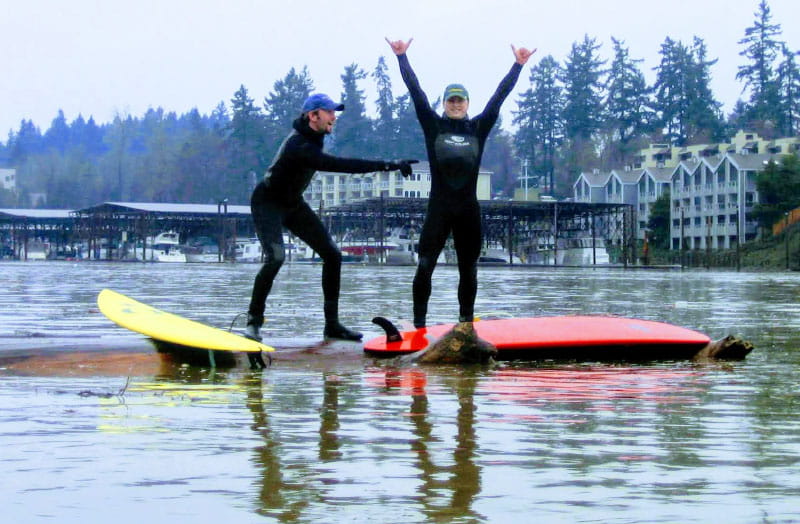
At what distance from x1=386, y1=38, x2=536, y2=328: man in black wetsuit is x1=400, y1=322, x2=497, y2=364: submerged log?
38cm

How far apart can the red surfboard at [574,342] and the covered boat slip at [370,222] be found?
222ft

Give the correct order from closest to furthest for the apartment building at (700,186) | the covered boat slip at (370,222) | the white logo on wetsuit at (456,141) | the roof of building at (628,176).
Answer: the white logo on wetsuit at (456,141), the covered boat slip at (370,222), the apartment building at (700,186), the roof of building at (628,176)

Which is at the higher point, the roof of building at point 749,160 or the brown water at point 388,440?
the roof of building at point 749,160

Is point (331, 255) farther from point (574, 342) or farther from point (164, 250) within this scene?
point (164, 250)

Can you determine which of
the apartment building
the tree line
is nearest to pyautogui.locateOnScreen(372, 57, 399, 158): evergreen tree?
the tree line

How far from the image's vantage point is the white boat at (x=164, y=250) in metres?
92.5

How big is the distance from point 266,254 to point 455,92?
164 cm

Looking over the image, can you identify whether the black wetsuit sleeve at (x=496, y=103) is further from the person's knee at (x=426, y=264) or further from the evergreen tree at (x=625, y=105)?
the evergreen tree at (x=625, y=105)

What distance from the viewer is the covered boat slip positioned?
264 ft

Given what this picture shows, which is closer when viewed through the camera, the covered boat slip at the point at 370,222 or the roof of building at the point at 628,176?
the covered boat slip at the point at 370,222

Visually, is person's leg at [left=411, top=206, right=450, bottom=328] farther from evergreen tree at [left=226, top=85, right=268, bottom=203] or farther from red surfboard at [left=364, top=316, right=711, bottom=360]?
evergreen tree at [left=226, top=85, right=268, bottom=203]

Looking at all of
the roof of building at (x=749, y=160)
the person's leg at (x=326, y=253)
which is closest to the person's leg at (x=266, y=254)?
the person's leg at (x=326, y=253)

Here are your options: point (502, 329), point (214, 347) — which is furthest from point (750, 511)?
point (502, 329)

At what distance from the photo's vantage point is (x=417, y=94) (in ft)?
26.1
